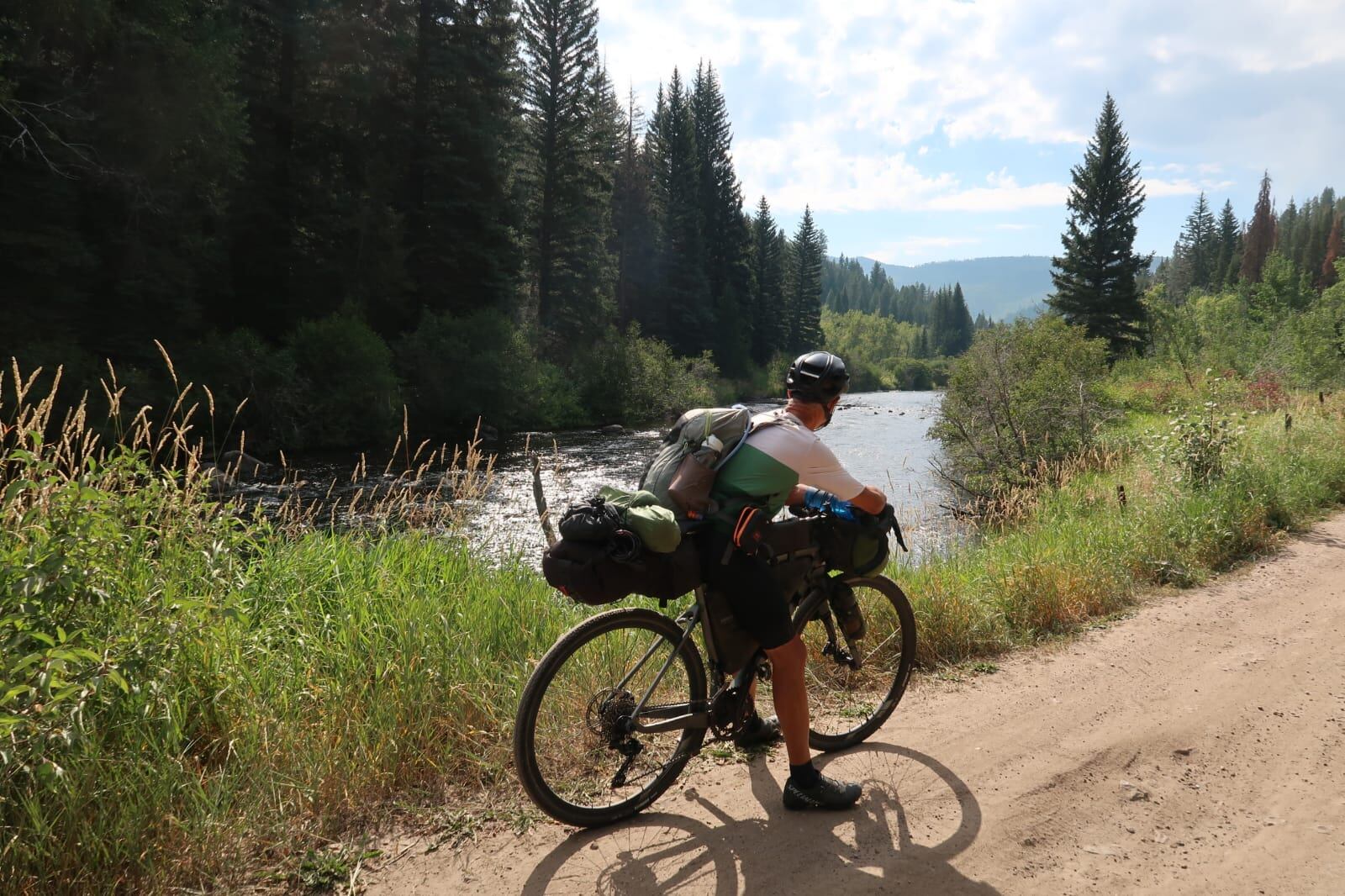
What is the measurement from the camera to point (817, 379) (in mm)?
3213

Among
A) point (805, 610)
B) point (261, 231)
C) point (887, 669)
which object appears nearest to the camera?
point (805, 610)

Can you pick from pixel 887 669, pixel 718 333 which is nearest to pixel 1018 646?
pixel 887 669

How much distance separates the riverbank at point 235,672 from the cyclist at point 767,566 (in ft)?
4.26

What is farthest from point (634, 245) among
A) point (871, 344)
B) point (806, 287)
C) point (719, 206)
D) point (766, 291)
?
point (871, 344)

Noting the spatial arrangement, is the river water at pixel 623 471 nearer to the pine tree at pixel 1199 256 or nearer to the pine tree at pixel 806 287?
the pine tree at pixel 806 287

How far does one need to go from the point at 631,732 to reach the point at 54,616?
227 centimetres

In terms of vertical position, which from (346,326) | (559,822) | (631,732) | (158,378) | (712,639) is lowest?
(559,822)

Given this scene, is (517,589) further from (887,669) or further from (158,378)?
(158,378)

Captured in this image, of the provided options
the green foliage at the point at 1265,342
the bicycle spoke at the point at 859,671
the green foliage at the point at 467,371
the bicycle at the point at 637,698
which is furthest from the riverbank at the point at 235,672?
the green foliage at the point at 1265,342

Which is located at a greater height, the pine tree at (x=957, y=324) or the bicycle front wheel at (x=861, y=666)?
the pine tree at (x=957, y=324)

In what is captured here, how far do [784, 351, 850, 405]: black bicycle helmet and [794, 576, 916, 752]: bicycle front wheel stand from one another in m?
1.06

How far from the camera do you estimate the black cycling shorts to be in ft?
→ 9.86

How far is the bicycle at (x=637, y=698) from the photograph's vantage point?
2.93 m

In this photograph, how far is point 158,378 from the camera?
62.3 ft
